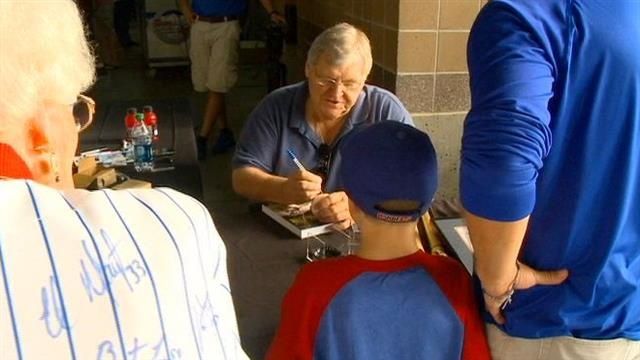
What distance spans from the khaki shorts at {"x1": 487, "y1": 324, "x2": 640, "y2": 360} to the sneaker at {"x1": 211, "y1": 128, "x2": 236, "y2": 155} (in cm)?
405

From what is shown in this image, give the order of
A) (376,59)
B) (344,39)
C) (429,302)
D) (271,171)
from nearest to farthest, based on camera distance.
Result: (429,302), (344,39), (271,171), (376,59)

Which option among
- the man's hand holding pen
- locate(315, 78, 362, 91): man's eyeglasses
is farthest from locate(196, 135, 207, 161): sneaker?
the man's hand holding pen

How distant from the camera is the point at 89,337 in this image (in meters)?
0.60

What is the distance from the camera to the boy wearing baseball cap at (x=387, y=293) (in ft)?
3.74

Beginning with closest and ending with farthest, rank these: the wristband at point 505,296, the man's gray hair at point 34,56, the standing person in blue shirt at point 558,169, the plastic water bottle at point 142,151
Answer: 1. the man's gray hair at point 34,56
2. the standing person in blue shirt at point 558,169
3. the wristband at point 505,296
4. the plastic water bottle at point 142,151

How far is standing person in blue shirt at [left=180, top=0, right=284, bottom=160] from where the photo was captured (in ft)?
16.3

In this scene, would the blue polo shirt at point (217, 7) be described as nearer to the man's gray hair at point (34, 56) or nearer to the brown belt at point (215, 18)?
the brown belt at point (215, 18)

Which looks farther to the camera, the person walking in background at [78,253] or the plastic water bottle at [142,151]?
the plastic water bottle at [142,151]

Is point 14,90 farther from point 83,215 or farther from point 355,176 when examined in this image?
point 355,176

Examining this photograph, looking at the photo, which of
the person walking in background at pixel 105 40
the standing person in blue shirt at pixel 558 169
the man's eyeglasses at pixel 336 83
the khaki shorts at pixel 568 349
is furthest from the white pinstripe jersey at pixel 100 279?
the person walking in background at pixel 105 40

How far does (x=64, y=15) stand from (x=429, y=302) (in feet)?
2.31

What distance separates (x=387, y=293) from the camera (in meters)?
1.14

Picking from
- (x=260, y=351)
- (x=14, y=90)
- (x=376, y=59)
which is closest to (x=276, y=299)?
(x=260, y=351)

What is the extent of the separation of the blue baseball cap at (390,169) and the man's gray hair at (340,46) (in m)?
0.79
